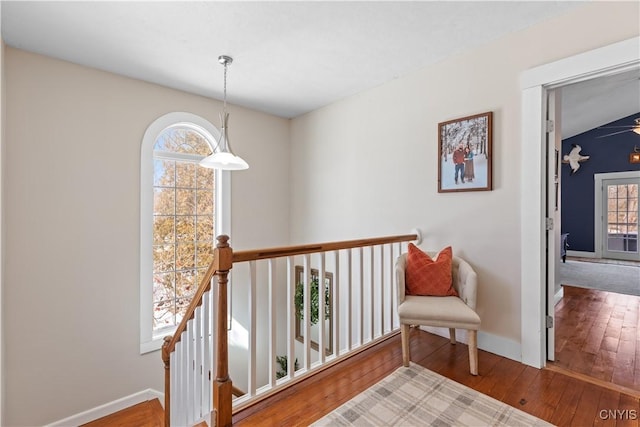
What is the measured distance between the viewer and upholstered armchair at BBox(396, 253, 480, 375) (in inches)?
79.5

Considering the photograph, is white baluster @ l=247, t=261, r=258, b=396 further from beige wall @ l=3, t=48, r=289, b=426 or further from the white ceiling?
beige wall @ l=3, t=48, r=289, b=426

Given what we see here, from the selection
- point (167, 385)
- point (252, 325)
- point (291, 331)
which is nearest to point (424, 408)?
point (291, 331)

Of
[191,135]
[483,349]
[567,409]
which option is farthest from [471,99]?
[191,135]

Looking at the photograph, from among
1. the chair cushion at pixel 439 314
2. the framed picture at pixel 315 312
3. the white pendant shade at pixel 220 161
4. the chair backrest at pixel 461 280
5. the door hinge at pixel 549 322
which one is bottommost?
the framed picture at pixel 315 312

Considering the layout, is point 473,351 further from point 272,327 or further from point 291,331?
point 272,327

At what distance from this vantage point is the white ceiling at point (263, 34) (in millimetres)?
1971

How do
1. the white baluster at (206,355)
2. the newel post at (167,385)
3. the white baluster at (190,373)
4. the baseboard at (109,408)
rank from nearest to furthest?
the white baluster at (206,355)
the white baluster at (190,373)
the newel post at (167,385)
the baseboard at (109,408)

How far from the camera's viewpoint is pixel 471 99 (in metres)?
2.53

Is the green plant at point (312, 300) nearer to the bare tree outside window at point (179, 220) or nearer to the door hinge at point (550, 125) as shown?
the bare tree outside window at point (179, 220)

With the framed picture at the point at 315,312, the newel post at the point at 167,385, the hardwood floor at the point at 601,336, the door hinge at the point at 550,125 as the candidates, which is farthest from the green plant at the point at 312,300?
the door hinge at the point at 550,125

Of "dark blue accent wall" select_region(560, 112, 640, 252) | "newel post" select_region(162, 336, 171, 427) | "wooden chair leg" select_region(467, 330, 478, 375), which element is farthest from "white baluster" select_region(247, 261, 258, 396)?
"dark blue accent wall" select_region(560, 112, 640, 252)

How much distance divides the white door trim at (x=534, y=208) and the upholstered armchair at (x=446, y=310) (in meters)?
0.41

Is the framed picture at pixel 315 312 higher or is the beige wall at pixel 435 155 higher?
the beige wall at pixel 435 155

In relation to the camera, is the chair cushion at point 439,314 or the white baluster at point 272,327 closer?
the white baluster at point 272,327
